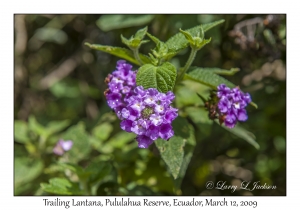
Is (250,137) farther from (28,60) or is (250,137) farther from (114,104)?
(28,60)

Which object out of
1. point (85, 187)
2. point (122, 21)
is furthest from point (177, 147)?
point (122, 21)

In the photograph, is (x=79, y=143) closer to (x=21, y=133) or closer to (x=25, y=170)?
(x=25, y=170)

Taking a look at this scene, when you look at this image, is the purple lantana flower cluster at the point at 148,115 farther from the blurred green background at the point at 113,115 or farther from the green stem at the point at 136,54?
the blurred green background at the point at 113,115

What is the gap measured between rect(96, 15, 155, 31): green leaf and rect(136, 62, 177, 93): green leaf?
889 mm

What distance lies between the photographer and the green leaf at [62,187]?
5.87 feet

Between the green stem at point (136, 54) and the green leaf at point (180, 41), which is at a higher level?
the green leaf at point (180, 41)

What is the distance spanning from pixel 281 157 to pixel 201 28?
1.59m

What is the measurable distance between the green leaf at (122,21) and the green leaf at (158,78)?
89 centimetres

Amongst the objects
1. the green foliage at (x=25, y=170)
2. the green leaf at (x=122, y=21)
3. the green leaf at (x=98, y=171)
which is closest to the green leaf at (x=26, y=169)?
the green foliage at (x=25, y=170)

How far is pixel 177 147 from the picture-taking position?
1.65 m

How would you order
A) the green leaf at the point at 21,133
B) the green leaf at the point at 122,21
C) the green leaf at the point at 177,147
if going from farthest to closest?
the green leaf at the point at 21,133 < the green leaf at the point at 122,21 < the green leaf at the point at 177,147

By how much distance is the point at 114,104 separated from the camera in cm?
156

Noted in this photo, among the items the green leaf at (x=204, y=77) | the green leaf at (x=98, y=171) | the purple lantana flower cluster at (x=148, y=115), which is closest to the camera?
the purple lantana flower cluster at (x=148, y=115)

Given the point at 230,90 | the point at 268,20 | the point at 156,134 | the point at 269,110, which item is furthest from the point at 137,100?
the point at 269,110
